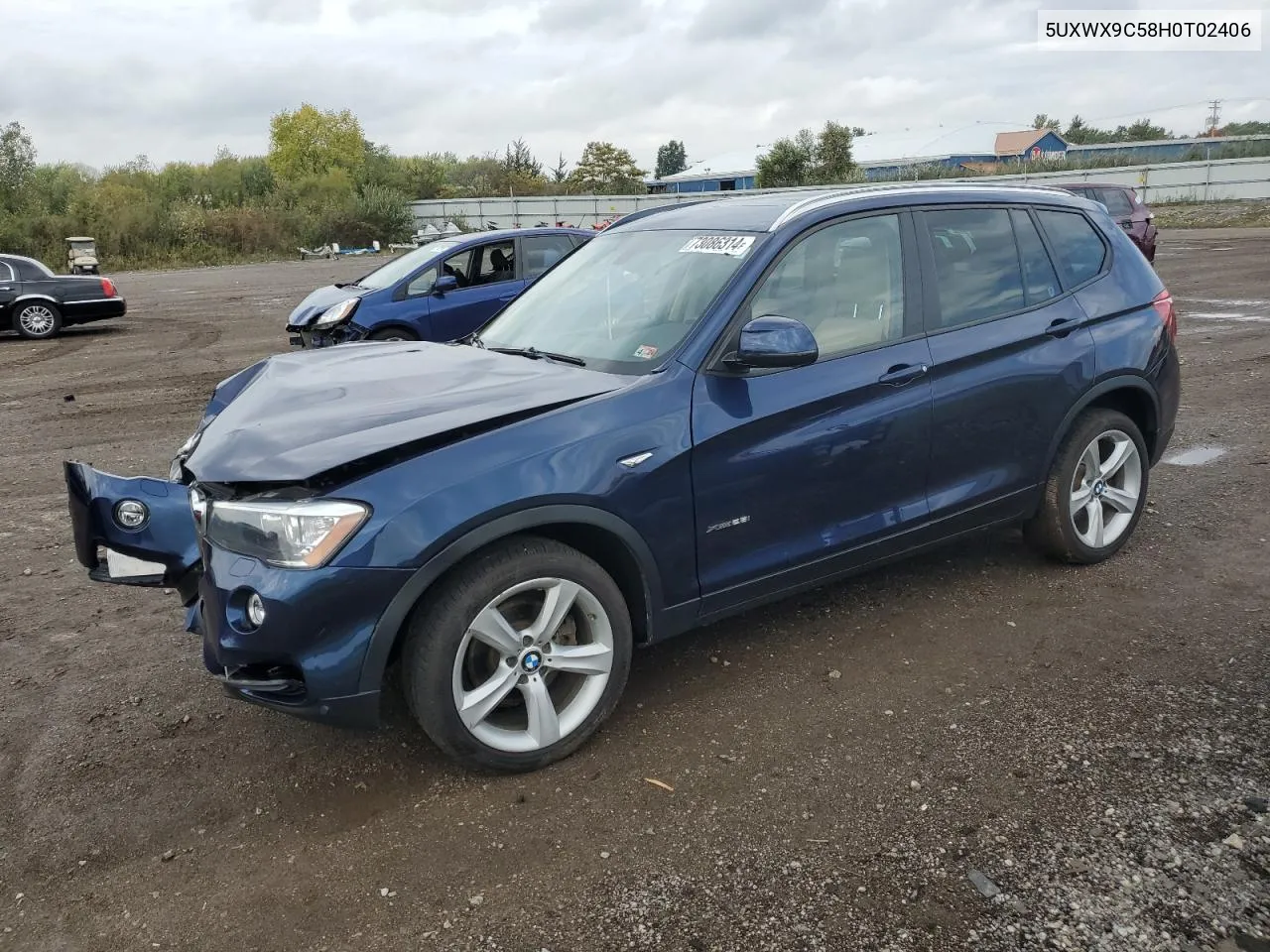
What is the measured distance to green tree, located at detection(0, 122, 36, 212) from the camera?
43.3 m

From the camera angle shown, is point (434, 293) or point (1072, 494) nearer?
point (1072, 494)

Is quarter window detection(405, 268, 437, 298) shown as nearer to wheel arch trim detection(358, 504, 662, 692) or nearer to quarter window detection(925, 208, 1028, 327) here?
quarter window detection(925, 208, 1028, 327)

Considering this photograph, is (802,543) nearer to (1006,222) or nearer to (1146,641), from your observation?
Answer: (1146,641)

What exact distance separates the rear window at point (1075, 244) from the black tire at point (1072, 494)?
68 cm

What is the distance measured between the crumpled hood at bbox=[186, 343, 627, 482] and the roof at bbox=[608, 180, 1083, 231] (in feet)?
3.24

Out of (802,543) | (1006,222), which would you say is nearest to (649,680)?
(802,543)

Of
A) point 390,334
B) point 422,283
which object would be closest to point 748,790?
point 390,334

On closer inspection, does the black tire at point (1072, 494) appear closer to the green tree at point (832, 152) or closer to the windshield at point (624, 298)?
the windshield at point (624, 298)

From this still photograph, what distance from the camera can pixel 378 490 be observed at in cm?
279

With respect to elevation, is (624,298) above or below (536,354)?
above

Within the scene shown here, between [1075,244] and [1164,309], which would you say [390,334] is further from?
[1164,309]

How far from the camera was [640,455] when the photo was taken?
3174 millimetres

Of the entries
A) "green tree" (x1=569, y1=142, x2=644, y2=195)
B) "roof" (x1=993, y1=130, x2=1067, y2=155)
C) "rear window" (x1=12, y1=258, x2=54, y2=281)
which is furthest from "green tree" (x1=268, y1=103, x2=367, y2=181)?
"rear window" (x1=12, y1=258, x2=54, y2=281)

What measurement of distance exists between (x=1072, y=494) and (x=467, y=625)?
121 inches
